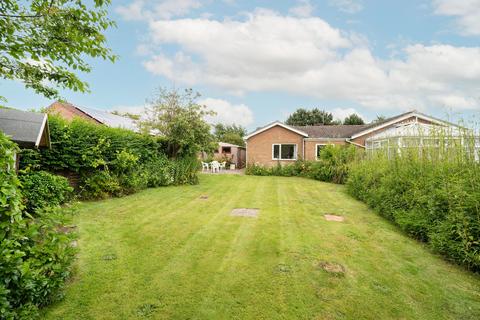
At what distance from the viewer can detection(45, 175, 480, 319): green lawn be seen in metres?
3.05

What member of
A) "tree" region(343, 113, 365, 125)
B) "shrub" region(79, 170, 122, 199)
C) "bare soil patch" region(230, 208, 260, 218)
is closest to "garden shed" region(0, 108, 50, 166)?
"shrub" region(79, 170, 122, 199)

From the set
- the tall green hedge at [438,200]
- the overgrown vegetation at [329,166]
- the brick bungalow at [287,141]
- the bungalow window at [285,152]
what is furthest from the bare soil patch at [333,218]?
the bungalow window at [285,152]

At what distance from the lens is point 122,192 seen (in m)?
9.78

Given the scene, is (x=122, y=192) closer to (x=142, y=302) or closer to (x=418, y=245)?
(x=142, y=302)

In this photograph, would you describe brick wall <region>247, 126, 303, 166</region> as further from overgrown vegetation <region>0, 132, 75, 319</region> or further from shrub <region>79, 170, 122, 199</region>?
overgrown vegetation <region>0, 132, 75, 319</region>

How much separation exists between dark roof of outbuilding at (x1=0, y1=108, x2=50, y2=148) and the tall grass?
7683mm

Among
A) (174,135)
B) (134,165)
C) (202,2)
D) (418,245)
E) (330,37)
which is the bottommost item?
(418,245)

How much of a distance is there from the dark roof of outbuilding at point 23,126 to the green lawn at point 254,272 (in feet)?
6.87

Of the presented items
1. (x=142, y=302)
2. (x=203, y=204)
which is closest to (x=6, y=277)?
(x=142, y=302)

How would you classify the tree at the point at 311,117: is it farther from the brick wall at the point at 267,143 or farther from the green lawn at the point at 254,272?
the green lawn at the point at 254,272

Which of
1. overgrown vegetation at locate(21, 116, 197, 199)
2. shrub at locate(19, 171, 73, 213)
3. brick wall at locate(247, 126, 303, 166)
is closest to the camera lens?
shrub at locate(19, 171, 73, 213)

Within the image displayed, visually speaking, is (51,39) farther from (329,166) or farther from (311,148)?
(311,148)

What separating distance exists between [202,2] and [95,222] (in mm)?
8060

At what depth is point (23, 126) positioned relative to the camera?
15.4ft
